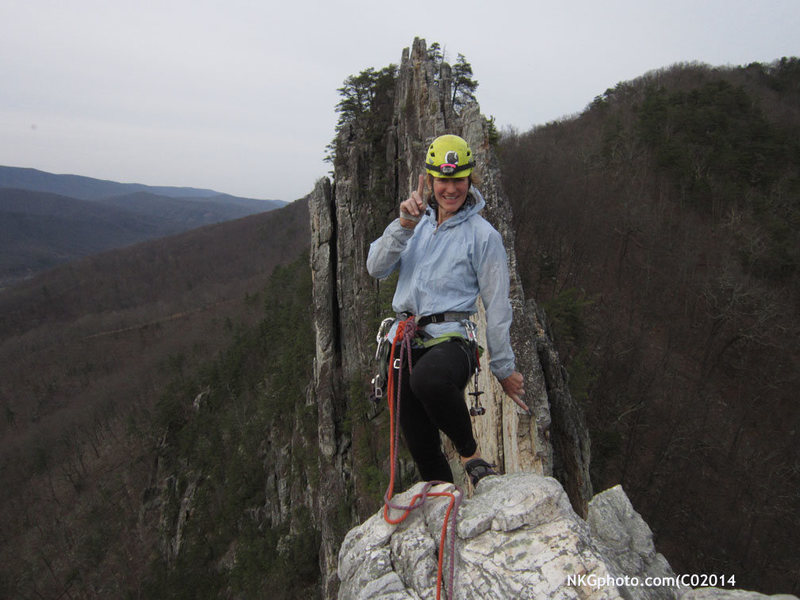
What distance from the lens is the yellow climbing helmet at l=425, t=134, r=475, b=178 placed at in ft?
10.4

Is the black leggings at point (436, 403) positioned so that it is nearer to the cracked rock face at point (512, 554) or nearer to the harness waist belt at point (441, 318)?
the harness waist belt at point (441, 318)

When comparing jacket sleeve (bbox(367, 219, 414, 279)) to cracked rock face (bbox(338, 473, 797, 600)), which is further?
jacket sleeve (bbox(367, 219, 414, 279))

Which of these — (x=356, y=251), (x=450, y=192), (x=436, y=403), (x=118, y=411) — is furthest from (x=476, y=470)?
(x=118, y=411)

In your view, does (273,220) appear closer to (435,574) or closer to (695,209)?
(695,209)

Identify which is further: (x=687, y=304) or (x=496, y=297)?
(x=687, y=304)

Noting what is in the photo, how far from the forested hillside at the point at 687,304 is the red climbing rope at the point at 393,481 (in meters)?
11.5

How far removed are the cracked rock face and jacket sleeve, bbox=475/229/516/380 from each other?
2.83 ft

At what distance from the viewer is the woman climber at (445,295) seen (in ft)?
10.2

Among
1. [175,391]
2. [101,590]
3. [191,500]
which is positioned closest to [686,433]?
[191,500]

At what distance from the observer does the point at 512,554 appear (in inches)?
92.8

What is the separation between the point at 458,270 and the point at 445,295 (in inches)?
8.4

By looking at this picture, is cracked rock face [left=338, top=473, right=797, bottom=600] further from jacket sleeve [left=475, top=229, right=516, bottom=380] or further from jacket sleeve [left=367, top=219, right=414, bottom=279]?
jacket sleeve [left=367, top=219, right=414, bottom=279]

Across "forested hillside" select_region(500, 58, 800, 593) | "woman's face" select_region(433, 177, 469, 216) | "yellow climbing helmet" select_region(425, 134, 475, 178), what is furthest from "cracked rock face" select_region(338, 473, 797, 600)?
"forested hillside" select_region(500, 58, 800, 593)

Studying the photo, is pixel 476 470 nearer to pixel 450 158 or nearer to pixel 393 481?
pixel 393 481
